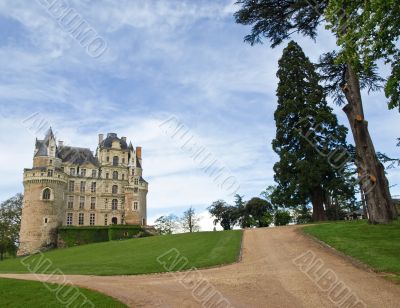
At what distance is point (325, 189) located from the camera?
31.4m

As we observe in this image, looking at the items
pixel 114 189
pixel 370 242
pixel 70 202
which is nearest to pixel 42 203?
pixel 70 202

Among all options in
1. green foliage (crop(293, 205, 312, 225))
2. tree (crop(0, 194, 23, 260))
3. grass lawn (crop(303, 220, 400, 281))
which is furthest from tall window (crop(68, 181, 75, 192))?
grass lawn (crop(303, 220, 400, 281))

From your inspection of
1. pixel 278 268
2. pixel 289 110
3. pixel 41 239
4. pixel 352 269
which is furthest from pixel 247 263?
pixel 41 239

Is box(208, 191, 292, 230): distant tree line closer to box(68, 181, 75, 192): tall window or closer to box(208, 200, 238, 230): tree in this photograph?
box(208, 200, 238, 230): tree

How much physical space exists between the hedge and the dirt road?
132 feet

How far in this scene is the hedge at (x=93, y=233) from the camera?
175ft

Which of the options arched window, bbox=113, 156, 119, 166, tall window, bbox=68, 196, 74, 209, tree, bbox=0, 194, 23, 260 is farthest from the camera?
arched window, bbox=113, 156, 119, 166

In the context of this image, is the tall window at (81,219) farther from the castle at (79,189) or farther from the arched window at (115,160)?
the arched window at (115,160)

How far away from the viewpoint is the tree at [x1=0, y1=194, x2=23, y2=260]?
58.1m

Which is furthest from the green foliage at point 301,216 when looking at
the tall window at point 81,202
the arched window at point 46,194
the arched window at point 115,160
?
the arched window at point 46,194

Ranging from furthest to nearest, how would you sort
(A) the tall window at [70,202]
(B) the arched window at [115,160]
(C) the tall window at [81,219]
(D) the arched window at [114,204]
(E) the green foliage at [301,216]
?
(B) the arched window at [115,160], (D) the arched window at [114,204], (C) the tall window at [81,219], (A) the tall window at [70,202], (E) the green foliage at [301,216]

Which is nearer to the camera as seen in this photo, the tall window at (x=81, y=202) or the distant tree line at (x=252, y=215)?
the distant tree line at (x=252, y=215)

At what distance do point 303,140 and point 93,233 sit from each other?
3453 cm

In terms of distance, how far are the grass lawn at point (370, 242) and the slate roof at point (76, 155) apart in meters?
47.2
